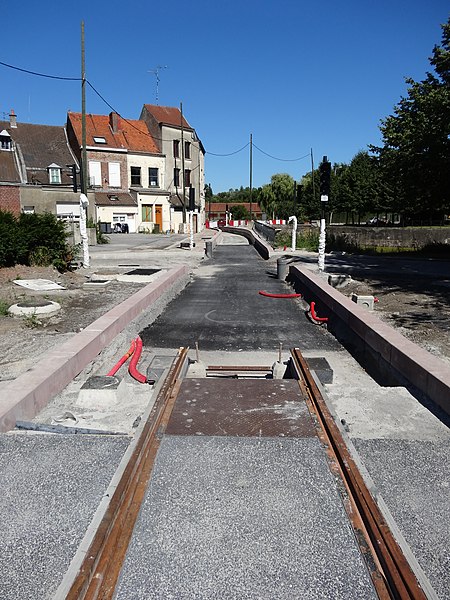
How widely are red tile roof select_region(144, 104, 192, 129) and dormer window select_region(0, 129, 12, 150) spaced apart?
60.4 ft

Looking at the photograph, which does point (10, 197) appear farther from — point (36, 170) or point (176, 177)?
point (176, 177)

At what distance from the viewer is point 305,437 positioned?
14.4 feet

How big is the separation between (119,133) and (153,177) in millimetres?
5384

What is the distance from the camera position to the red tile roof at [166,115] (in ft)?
175

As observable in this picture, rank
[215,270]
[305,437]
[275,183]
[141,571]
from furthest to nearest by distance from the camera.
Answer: [275,183], [215,270], [305,437], [141,571]

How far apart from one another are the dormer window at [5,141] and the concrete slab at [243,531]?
3928cm

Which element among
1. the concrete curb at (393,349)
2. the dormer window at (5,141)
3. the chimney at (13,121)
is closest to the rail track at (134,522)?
the concrete curb at (393,349)

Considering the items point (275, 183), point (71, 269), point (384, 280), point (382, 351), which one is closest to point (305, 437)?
point (382, 351)

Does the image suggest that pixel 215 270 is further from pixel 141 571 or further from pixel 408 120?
pixel 141 571

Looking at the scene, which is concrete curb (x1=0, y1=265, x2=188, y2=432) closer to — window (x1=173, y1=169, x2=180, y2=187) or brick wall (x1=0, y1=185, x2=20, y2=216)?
brick wall (x1=0, y1=185, x2=20, y2=216)

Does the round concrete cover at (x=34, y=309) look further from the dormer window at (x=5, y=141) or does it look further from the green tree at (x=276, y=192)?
the green tree at (x=276, y=192)

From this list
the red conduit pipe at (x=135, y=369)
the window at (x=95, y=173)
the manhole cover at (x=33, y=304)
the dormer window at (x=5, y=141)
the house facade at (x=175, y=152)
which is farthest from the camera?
the house facade at (x=175, y=152)

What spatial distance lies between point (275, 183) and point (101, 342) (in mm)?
99170

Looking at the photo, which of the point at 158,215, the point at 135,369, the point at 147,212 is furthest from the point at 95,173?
the point at 135,369
